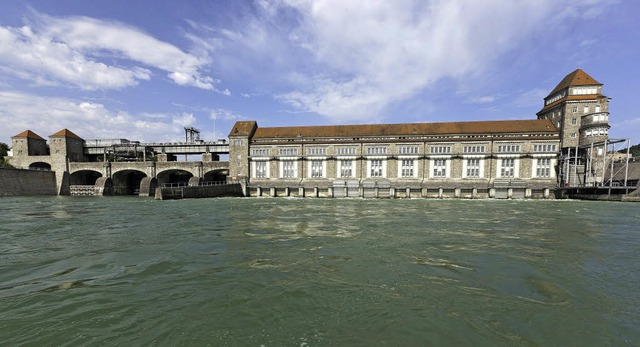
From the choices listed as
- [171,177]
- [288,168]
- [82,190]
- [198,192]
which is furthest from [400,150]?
[82,190]

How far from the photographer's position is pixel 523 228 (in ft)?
49.5

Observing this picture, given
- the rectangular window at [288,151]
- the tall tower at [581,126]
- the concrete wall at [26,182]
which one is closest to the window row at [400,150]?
the rectangular window at [288,151]

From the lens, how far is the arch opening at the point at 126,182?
167 ft

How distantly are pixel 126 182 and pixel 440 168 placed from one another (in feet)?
191

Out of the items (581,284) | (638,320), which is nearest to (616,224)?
(581,284)

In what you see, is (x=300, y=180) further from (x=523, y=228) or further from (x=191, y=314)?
(x=191, y=314)

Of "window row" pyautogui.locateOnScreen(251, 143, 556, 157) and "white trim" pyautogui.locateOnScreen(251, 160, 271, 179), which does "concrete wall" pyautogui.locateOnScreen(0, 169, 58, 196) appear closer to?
"white trim" pyautogui.locateOnScreen(251, 160, 271, 179)

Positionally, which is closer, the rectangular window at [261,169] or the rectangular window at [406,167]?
the rectangular window at [406,167]

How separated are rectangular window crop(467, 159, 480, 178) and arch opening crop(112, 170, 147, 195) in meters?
59.0

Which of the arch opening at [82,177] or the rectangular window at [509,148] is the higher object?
the rectangular window at [509,148]

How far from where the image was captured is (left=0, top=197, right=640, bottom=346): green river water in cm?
454

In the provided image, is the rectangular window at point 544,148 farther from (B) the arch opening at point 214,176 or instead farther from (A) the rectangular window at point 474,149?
(B) the arch opening at point 214,176

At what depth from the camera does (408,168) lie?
4356cm

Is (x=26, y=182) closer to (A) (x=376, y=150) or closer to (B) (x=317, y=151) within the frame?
→ (B) (x=317, y=151)
